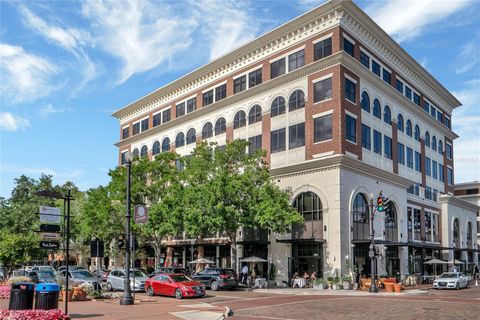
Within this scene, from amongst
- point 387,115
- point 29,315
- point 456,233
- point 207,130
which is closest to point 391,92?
point 387,115

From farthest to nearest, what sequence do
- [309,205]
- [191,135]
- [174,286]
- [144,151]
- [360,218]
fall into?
[144,151] < [191,135] < [360,218] < [309,205] < [174,286]

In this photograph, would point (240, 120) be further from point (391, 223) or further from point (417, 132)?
point (417, 132)

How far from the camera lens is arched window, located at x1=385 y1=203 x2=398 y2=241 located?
50094mm

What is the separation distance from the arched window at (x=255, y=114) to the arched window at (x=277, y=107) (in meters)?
1.82

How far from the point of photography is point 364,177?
45.9m

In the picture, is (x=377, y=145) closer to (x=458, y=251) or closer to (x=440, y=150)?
(x=440, y=150)

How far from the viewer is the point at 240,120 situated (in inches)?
2105

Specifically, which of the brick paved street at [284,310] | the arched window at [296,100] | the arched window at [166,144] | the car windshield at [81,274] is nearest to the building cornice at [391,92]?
the arched window at [296,100]

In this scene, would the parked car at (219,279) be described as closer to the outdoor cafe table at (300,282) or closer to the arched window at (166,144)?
the outdoor cafe table at (300,282)

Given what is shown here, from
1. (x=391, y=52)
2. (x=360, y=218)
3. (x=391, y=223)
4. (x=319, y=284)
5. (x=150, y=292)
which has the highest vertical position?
(x=391, y=52)

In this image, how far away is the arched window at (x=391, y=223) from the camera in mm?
50094

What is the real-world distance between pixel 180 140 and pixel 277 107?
1763cm

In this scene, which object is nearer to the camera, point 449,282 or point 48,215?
point 48,215

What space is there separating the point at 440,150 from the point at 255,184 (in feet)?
110
